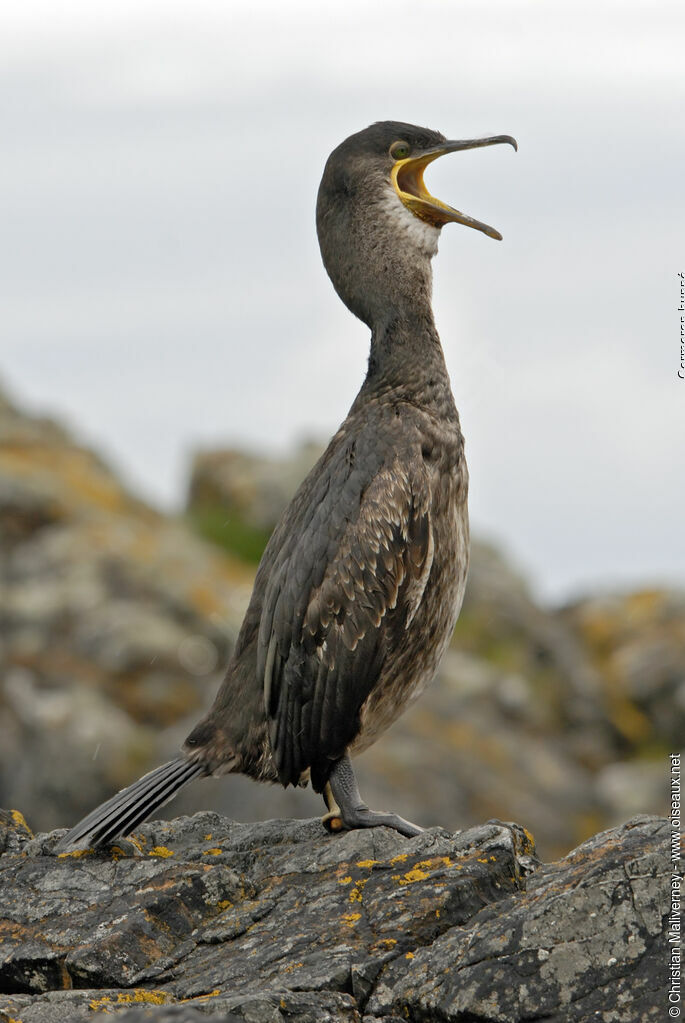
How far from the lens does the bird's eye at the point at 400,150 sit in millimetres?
6691

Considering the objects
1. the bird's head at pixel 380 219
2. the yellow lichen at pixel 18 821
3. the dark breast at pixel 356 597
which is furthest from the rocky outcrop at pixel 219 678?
the bird's head at pixel 380 219

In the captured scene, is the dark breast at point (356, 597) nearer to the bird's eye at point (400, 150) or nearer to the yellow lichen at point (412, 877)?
the yellow lichen at point (412, 877)

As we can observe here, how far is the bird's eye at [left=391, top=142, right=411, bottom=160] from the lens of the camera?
6691mm

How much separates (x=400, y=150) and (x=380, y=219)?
0.38 meters

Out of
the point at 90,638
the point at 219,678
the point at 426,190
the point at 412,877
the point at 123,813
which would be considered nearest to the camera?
the point at 412,877

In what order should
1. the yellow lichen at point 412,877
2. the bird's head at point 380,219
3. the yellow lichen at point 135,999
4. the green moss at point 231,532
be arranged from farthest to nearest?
the green moss at point 231,532, the bird's head at point 380,219, the yellow lichen at point 412,877, the yellow lichen at point 135,999

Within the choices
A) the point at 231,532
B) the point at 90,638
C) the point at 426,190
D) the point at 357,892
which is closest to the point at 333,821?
the point at 357,892

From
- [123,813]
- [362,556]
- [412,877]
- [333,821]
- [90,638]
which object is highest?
[90,638]

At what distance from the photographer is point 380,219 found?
659 cm

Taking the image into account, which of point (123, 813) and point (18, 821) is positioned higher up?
point (18, 821)

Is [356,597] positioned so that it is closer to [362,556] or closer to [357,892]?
[362,556]

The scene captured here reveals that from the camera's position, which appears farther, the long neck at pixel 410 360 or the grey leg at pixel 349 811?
the long neck at pixel 410 360

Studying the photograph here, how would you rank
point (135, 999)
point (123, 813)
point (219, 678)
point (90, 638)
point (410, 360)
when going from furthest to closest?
point (90, 638), point (219, 678), point (410, 360), point (123, 813), point (135, 999)

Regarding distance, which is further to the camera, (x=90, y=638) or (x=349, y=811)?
(x=90, y=638)
